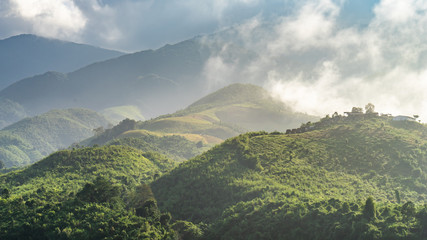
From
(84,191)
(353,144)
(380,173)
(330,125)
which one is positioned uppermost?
(330,125)

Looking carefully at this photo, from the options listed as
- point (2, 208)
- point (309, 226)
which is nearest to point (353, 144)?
point (309, 226)

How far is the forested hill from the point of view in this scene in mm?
63188

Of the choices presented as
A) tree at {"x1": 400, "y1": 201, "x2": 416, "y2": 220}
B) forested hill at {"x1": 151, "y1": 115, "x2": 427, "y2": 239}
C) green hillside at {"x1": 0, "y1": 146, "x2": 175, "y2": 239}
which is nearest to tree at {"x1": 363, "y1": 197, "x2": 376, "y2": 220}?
forested hill at {"x1": 151, "y1": 115, "x2": 427, "y2": 239}

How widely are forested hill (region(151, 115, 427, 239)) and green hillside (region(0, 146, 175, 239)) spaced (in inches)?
409

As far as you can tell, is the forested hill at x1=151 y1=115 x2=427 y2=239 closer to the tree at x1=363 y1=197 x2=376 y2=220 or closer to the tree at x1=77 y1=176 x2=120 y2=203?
the tree at x1=363 y1=197 x2=376 y2=220

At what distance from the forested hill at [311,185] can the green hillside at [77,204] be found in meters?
10.4

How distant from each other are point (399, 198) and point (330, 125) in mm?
50933

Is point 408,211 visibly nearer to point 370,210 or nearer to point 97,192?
point 370,210

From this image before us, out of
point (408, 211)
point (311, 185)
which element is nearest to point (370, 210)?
point (408, 211)

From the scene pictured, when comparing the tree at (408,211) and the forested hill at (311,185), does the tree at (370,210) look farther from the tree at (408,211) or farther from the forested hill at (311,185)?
the tree at (408,211)

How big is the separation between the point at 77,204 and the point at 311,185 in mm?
49482

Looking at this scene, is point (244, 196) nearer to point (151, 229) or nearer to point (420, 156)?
point (151, 229)

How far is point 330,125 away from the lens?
5276 inches

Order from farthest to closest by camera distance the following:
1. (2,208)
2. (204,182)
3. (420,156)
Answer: (420,156) → (204,182) → (2,208)
